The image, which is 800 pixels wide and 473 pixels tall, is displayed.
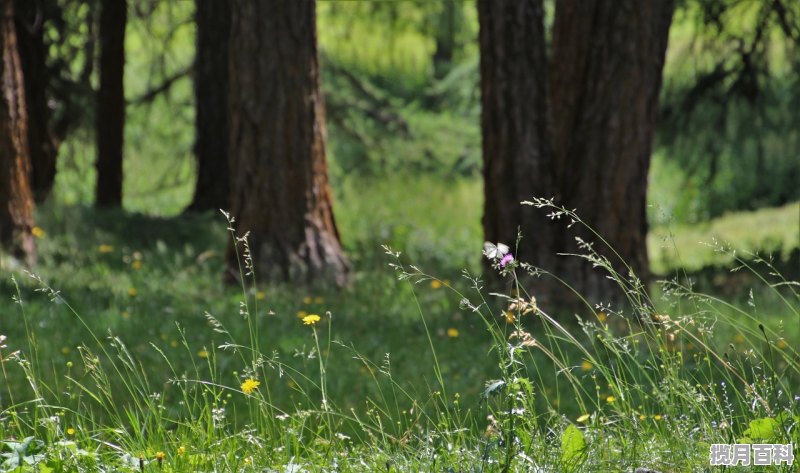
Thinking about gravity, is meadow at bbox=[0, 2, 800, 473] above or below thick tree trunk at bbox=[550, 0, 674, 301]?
below

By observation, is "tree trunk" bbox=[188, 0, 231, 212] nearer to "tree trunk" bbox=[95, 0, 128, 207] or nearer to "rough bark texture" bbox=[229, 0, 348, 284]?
"tree trunk" bbox=[95, 0, 128, 207]

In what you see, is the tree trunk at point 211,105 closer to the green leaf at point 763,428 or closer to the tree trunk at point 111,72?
the tree trunk at point 111,72

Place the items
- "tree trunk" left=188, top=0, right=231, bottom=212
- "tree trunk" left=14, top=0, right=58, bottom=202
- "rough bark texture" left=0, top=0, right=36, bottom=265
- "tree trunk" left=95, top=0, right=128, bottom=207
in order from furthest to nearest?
"tree trunk" left=95, top=0, right=128, bottom=207 → "tree trunk" left=14, top=0, right=58, bottom=202 → "tree trunk" left=188, top=0, right=231, bottom=212 → "rough bark texture" left=0, top=0, right=36, bottom=265

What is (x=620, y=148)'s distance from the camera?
7.99m

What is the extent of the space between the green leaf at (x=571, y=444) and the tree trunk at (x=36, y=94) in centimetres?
948

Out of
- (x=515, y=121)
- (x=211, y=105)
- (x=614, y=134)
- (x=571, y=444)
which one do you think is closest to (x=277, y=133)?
(x=515, y=121)

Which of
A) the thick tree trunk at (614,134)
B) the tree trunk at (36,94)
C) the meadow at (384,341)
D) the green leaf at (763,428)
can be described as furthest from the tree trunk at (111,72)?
the green leaf at (763,428)

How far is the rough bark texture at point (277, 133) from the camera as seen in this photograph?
827cm

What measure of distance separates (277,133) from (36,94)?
15.3ft

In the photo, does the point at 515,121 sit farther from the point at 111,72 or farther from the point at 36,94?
the point at 36,94

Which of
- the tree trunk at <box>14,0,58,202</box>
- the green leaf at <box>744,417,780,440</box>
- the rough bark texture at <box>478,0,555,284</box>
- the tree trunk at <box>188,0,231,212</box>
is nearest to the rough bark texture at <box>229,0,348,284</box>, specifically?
the rough bark texture at <box>478,0,555,284</box>

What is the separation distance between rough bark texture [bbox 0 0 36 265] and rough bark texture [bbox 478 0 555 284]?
12.2 ft

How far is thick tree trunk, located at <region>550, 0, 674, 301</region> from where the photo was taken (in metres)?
7.91

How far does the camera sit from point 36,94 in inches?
465
